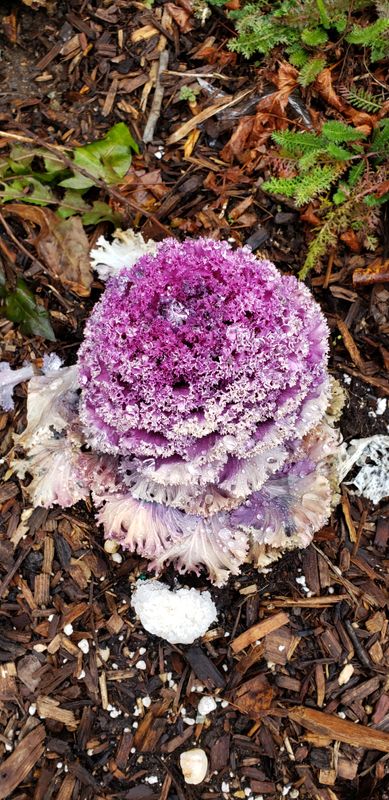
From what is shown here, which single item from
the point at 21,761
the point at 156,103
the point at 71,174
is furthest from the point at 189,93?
the point at 21,761

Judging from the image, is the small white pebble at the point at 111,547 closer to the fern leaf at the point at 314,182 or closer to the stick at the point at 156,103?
the fern leaf at the point at 314,182

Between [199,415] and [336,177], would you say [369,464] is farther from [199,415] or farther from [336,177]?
[336,177]

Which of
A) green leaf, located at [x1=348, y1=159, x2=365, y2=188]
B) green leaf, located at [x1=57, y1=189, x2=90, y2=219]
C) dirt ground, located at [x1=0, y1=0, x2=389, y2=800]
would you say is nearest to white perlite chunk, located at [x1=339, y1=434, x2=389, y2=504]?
dirt ground, located at [x1=0, y1=0, x2=389, y2=800]

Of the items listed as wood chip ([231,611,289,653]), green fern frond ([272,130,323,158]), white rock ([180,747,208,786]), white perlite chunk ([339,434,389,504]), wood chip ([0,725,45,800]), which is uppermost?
green fern frond ([272,130,323,158])

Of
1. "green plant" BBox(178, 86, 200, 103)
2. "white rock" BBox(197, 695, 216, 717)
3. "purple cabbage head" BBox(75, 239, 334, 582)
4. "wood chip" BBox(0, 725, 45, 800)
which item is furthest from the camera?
"green plant" BBox(178, 86, 200, 103)

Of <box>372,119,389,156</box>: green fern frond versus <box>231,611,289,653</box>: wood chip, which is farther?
<box>372,119,389,156</box>: green fern frond

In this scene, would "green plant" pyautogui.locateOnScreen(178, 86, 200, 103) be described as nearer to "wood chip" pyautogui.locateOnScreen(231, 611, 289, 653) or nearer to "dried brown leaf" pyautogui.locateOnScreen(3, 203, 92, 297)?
"dried brown leaf" pyautogui.locateOnScreen(3, 203, 92, 297)

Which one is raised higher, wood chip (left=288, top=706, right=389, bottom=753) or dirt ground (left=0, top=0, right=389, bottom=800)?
dirt ground (left=0, top=0, right=389, bottom=800)
